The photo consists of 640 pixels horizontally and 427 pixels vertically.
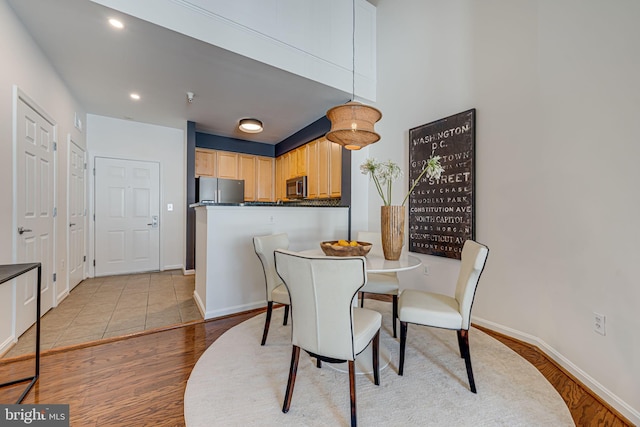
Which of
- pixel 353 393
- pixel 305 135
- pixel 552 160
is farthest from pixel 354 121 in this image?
pixel 305 135

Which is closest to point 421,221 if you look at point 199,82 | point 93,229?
point 199,82

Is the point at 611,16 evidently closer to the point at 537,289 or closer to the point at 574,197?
the point at 574,197

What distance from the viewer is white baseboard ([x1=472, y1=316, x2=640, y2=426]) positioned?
1464 mm

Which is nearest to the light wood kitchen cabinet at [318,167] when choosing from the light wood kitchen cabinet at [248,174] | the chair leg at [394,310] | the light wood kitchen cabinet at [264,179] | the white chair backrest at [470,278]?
the light wood kitchen cabinet at [264,179]

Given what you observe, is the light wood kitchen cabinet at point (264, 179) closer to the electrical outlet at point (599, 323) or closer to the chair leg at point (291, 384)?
the chair leg at point (291, 384)

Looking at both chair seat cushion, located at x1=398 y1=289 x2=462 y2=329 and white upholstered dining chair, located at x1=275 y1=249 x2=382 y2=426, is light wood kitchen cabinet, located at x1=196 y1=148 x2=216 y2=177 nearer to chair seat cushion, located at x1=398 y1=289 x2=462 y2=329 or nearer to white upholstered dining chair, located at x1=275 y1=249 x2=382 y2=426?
white upholstered dining chair, located at x1=275 y1=249 x2=382 y2=426

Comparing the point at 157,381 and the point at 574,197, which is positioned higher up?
the point at 574,197

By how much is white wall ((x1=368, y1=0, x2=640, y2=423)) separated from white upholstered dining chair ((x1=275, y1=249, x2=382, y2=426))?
1.54 m

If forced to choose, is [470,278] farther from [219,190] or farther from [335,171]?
[219,190]

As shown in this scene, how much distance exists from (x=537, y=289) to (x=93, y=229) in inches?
230

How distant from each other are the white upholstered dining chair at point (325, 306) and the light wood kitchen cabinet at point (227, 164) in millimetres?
4175

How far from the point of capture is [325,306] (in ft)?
4.43

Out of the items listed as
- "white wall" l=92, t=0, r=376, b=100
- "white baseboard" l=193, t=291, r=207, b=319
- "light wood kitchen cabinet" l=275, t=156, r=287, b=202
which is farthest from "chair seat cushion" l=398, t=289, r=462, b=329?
"light wood kitchen cabinet" l=275, t=156, r=287, b=202

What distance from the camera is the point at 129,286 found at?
3812 millimetres
